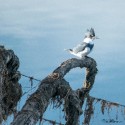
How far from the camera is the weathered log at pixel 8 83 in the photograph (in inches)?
481

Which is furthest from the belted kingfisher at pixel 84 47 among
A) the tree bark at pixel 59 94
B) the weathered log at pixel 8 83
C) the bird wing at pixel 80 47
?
the weathered log at pixel 8 83

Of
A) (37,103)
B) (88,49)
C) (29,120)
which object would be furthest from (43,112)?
(88,49)

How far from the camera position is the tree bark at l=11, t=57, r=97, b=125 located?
492 inches

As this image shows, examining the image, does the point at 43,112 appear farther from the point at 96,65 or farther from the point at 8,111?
the point at 96,65

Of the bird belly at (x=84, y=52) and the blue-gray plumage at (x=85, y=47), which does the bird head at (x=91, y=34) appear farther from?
the bird belly at (x=84, y=52)

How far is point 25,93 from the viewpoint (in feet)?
45.5

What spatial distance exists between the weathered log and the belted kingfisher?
316cm

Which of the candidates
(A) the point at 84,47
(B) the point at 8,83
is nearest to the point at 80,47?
(A) the point at 84,47

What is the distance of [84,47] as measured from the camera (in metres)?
16.6

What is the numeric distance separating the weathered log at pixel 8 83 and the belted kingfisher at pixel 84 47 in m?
3.16

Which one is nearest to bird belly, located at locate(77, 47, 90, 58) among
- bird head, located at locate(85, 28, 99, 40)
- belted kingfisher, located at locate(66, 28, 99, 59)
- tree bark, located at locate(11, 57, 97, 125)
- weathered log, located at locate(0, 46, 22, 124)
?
belted kingfisher, located at locate(66, 28, 99, 59)

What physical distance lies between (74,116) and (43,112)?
3.29 metres

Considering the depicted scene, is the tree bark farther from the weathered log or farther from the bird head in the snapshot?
the bird head

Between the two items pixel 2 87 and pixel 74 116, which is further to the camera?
pixel 74 116
